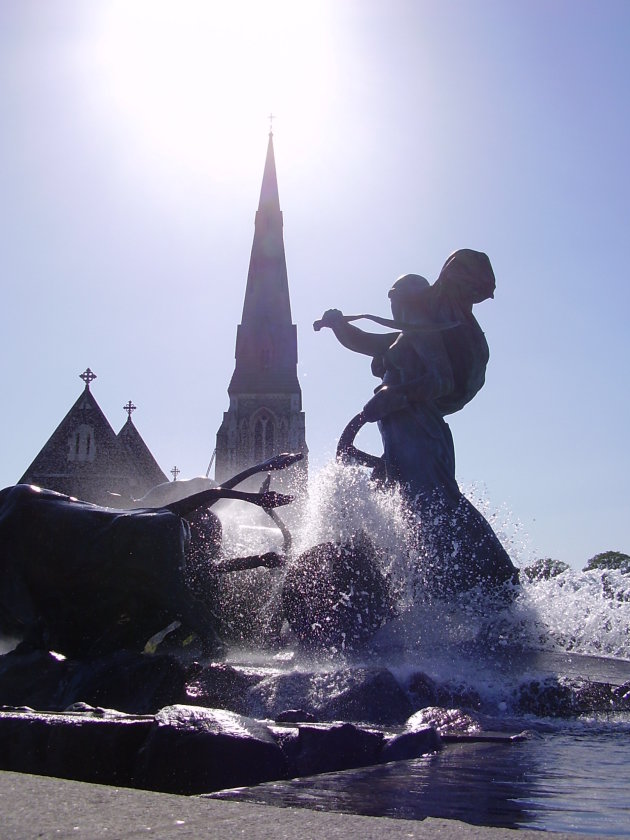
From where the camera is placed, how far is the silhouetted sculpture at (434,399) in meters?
8.29

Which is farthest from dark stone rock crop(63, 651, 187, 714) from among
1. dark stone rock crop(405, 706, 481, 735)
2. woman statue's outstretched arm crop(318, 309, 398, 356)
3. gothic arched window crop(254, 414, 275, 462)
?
gothic arched window crop(254, 414, 275, 462)

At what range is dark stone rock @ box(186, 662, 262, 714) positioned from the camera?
4840 millimetres

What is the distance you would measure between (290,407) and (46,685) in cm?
4895

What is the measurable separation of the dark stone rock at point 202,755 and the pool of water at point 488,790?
9 cm

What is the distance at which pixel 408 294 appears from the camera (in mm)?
9438

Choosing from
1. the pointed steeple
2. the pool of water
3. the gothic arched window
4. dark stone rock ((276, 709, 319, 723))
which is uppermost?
the pointed steeple

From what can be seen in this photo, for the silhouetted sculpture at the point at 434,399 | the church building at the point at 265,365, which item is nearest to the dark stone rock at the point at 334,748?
the silhouetted sculpture at the point at 434,399

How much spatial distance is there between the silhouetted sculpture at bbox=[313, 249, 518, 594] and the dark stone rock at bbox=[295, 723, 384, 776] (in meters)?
4.90

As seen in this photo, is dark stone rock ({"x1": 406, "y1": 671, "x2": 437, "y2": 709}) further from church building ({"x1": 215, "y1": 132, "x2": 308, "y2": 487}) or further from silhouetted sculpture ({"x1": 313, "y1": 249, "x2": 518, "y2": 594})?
church building ({"x1": 215, "y1": 132, "x2": 308, "y2": 487})

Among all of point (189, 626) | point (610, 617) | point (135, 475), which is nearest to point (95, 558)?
point (189, 626)

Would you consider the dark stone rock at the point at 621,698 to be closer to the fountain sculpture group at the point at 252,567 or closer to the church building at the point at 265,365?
the fountain sculpture group at the point at 252,567

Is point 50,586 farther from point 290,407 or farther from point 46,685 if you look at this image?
point 290,407

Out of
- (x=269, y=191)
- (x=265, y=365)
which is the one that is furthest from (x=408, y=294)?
(x=269, y=191)

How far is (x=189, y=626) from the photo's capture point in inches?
217
